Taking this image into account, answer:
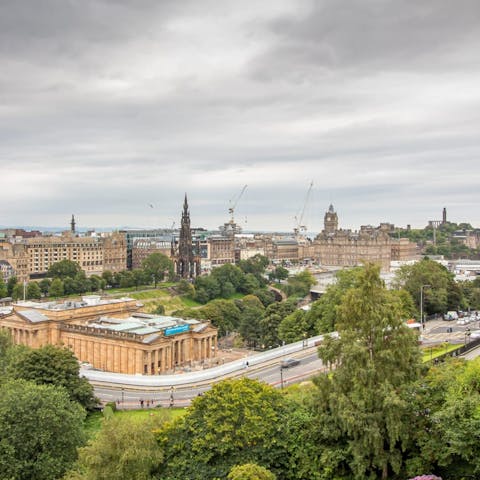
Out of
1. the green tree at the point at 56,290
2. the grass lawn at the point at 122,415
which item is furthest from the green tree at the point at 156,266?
the grass lawn at the point at 122,415

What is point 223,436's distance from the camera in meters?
33.6

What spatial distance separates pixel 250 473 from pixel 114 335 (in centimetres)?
4956

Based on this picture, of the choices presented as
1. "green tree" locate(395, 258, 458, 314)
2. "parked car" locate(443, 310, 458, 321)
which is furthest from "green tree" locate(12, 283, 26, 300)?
"parked car" locate(443, 310, 458, 321)

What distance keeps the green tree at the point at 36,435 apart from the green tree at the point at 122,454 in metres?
4.21

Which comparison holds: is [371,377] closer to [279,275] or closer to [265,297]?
[265,297]

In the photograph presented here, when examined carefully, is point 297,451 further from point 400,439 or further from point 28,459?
point 28,459

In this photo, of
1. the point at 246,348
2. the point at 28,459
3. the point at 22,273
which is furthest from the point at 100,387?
the point at 22,273

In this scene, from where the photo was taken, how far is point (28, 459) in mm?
38125

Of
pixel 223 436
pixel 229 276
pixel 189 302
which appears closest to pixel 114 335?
pixel 223 436

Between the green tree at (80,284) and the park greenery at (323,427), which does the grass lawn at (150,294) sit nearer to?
the green tree at (80,284)

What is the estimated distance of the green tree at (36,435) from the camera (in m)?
37.2

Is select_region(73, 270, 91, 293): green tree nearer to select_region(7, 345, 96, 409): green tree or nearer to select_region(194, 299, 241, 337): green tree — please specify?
select_region(194, 299, 241, 337): green tree

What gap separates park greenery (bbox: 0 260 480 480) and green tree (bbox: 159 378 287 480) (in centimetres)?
6

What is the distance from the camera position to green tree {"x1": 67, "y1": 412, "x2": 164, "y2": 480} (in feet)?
108
